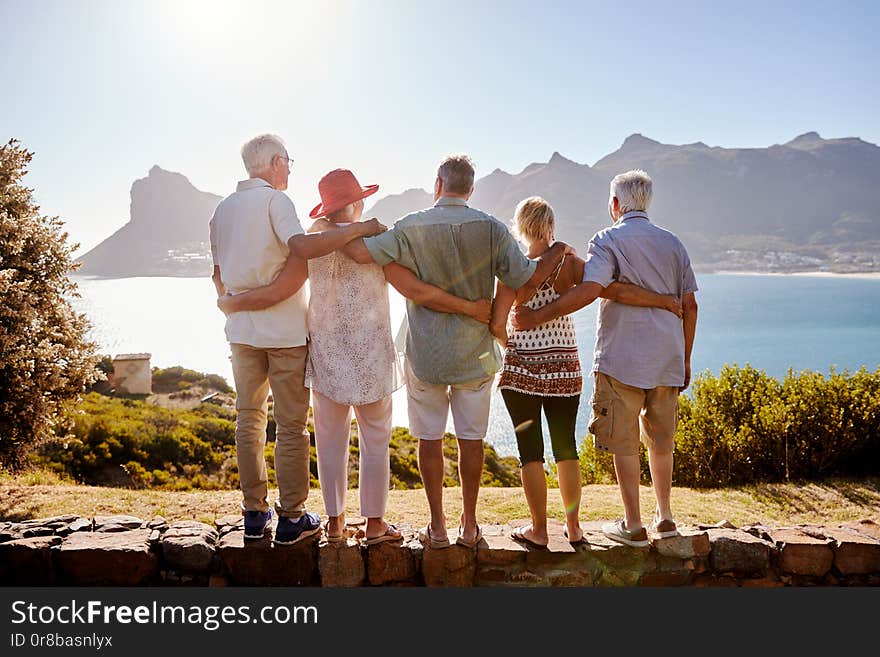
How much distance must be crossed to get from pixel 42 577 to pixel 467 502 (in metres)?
2.63

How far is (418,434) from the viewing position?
3.38 m

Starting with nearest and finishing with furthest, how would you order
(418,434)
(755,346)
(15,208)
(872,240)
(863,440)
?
(418,434) → (863,440) → (15,208) → (755,346) → (872,240)

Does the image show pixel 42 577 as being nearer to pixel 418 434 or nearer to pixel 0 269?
pixel 418 434

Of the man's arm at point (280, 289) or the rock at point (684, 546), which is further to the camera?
the rock at point (684, 546)

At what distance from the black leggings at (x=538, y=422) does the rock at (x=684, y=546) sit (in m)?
0.84

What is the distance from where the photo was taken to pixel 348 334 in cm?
335

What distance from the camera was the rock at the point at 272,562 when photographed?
3.48 m

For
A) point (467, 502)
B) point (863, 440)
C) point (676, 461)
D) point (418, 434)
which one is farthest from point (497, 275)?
point (863, 440)

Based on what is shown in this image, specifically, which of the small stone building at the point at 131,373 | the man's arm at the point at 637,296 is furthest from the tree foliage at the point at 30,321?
the small stone building at the point at 131,373

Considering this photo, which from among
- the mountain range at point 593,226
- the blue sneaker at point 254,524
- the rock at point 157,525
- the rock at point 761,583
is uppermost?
the mountain range at point 593,226

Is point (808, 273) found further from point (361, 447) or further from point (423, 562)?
point (361, 447)

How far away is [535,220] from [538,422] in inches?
47.5

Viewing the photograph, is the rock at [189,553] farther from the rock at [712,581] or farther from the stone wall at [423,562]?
the rock at [712,581]

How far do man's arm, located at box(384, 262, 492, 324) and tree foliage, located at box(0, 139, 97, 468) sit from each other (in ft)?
20.5
